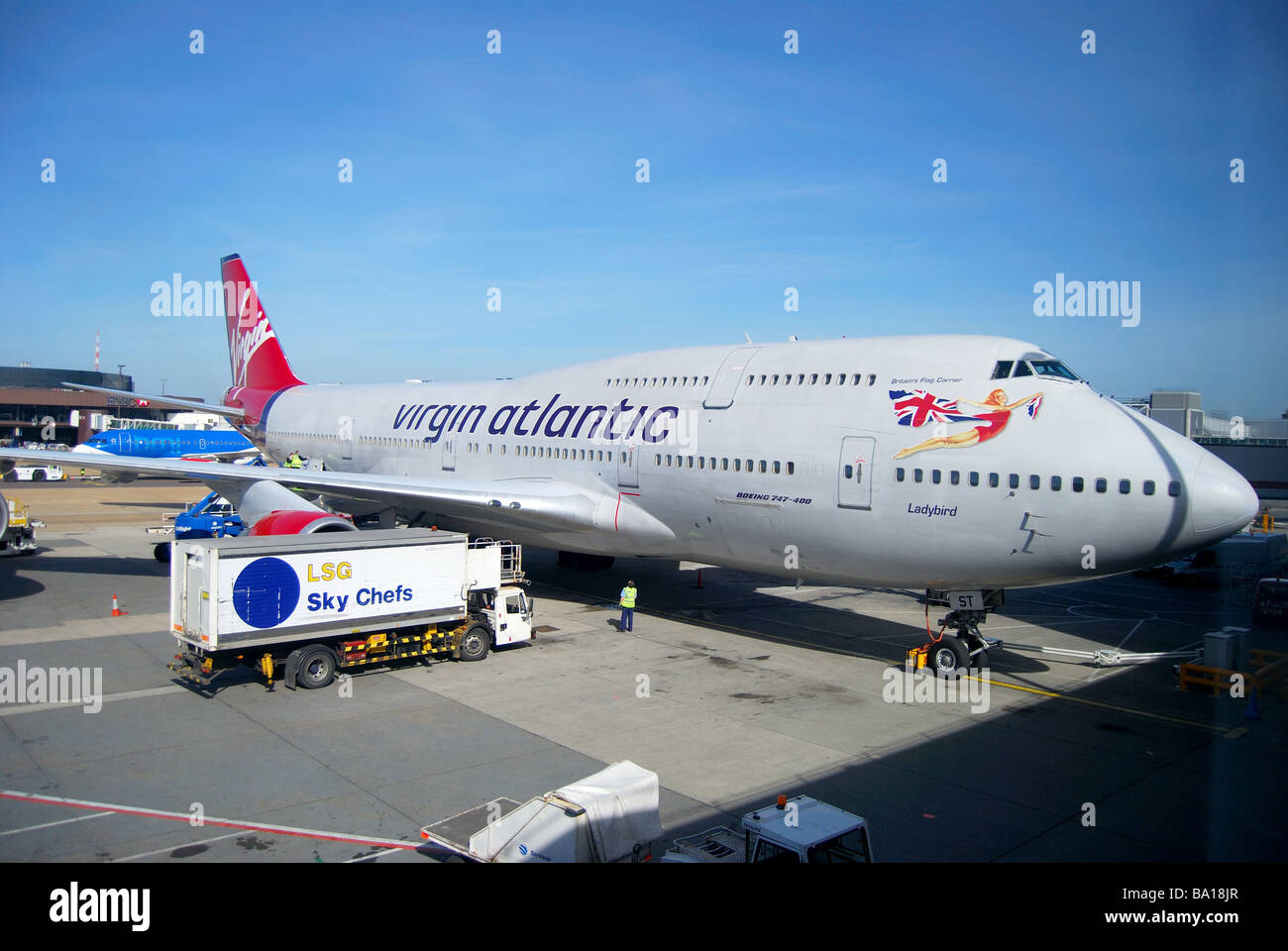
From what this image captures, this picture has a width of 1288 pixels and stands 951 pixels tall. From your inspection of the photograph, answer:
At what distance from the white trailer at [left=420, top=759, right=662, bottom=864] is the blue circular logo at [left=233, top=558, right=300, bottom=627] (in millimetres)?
6701

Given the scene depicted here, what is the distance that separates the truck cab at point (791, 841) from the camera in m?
7.20

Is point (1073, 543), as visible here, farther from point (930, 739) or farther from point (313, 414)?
point (313, 414)

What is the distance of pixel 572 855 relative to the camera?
A: 718cm

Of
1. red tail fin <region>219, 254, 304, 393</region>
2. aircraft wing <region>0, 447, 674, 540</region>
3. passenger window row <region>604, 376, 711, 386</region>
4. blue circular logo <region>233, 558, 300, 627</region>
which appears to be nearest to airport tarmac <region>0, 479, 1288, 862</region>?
blue circular logo <region>233, 558, 300, 627</region>

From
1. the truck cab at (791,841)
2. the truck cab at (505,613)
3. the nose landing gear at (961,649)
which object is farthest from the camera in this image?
the truck cab at (505,613)

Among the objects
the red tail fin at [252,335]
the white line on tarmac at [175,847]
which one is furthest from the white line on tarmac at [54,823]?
the red tail fin at [252,335]


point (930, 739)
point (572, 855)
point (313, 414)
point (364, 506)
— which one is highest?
point (313, 414)

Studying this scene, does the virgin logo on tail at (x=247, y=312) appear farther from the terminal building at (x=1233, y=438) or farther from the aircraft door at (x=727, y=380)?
the terminal building at (x=1233, y=438)

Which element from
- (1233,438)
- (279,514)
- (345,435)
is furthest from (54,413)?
(1233,438)

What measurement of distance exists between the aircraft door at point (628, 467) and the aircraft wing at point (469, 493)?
0.33 meters

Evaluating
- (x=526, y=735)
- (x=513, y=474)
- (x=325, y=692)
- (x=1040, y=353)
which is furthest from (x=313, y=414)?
(x=1040, y=353)

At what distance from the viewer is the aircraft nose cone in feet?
43.2
